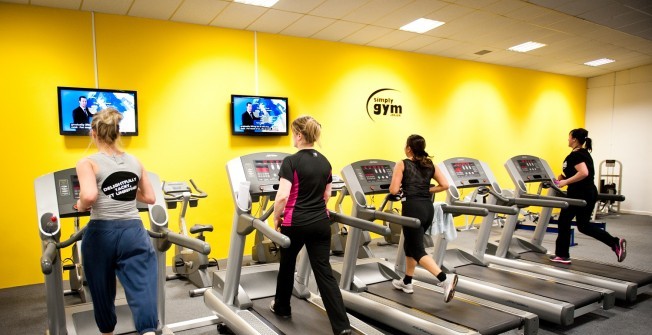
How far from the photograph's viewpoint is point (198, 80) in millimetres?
5336

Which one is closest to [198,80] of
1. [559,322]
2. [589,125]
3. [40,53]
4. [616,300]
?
[40,53]

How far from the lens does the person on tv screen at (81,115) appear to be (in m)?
4.61

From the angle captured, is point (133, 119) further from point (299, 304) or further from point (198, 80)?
point (299, 304)

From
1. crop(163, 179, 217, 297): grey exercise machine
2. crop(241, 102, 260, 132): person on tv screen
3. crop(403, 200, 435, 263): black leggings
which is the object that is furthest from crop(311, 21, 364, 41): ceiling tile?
crop(403, 200, 435, 263): black leggings

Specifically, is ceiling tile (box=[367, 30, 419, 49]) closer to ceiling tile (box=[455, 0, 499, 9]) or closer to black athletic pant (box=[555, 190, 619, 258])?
ceiling tile (box=[455, 0, 499, 9])

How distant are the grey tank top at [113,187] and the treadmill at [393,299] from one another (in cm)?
181

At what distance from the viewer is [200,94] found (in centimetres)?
535

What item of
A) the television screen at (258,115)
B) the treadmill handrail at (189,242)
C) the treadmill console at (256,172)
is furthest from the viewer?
the television screen at (258,115)

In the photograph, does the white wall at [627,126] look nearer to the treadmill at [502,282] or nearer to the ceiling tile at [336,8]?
the treadmill at [502,282]

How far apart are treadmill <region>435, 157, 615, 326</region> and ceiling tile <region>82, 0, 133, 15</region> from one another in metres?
3.79

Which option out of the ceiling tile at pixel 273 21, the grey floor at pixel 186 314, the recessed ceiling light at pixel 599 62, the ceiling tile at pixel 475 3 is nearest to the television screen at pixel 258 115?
the ceiling tile at pixel 273 21

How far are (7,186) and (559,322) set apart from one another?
5313 millimetres

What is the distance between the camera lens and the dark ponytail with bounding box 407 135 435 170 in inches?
140

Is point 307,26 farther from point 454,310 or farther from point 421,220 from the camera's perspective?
point 454,310
